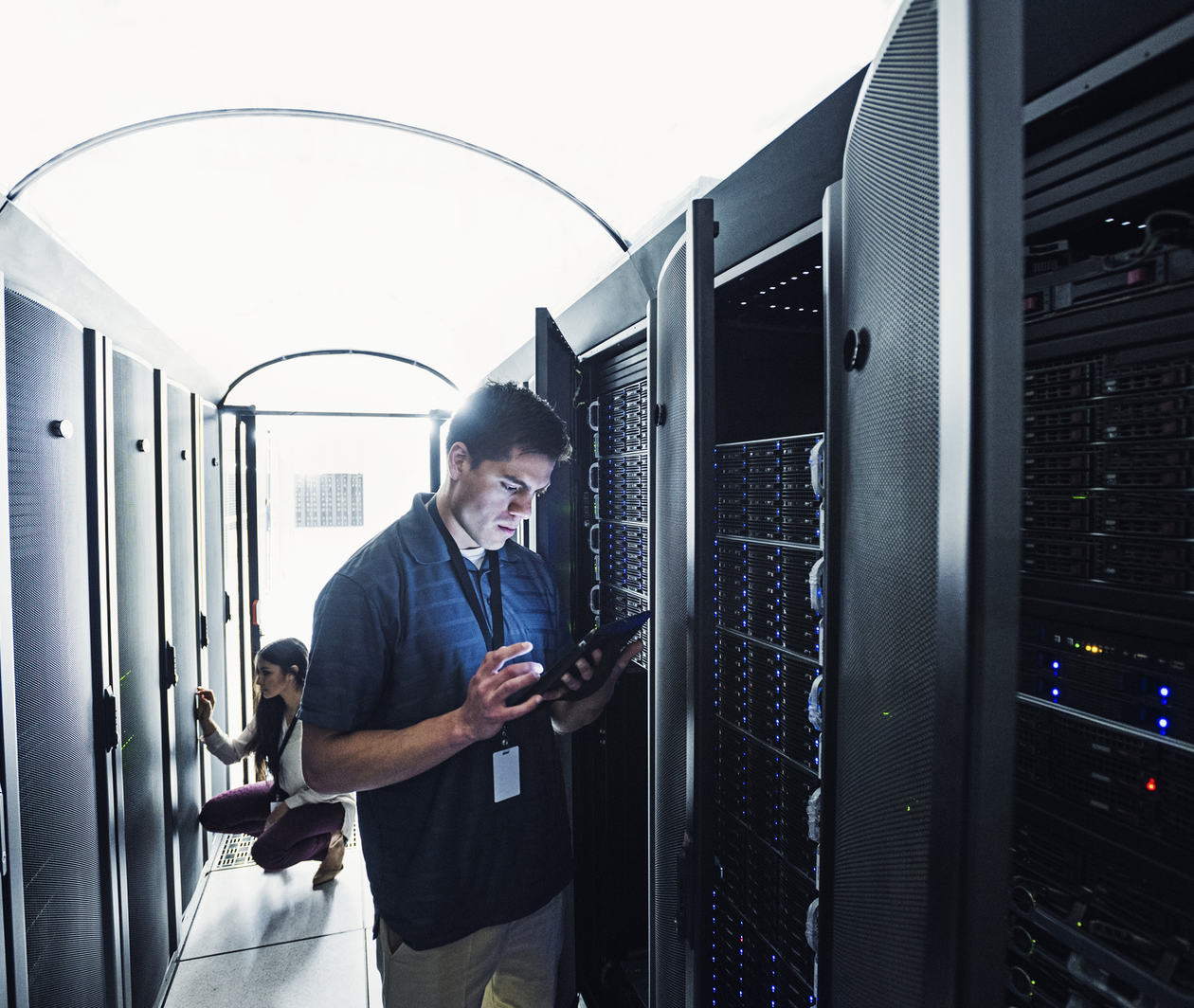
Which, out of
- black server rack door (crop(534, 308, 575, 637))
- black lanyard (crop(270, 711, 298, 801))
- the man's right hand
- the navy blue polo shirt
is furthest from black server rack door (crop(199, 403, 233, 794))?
the man's right hand

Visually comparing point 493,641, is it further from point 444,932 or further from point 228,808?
point 228,808

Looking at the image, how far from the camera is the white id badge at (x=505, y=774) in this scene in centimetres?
139

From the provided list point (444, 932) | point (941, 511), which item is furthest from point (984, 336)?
point (444, 932)

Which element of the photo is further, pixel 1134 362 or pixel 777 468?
pixel 777 468

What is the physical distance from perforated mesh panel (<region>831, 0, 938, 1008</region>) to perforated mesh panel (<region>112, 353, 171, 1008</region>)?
211 cm

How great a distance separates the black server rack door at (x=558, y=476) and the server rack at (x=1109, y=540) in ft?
3.53

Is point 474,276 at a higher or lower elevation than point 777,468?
higher

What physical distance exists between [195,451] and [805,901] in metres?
3.32

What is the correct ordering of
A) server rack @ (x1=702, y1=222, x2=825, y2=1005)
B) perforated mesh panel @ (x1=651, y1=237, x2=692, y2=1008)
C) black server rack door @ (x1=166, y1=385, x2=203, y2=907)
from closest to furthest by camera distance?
perforated mesh panel @ (x1=651, y1=237, x2=692, y2=1008) → server rack @ (x1=702, y1=222, x2=825, y2=1005) → black server rack door @ (x1=166, y1=385, x2=203, y2=907)

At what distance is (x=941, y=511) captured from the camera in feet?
1.32

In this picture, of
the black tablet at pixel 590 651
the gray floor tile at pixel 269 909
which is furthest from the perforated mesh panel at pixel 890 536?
the gray floor tile at pixel 269 909

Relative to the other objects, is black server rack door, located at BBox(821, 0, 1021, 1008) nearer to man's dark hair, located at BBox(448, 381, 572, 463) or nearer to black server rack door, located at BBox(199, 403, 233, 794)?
man's dark hair, located at BBox(448, 381, 572, 463)

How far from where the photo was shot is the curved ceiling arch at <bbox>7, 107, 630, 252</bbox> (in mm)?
1755

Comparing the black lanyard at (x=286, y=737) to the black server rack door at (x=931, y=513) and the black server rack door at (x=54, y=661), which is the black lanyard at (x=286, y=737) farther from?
the black server rack door at (x=931, y=513)
